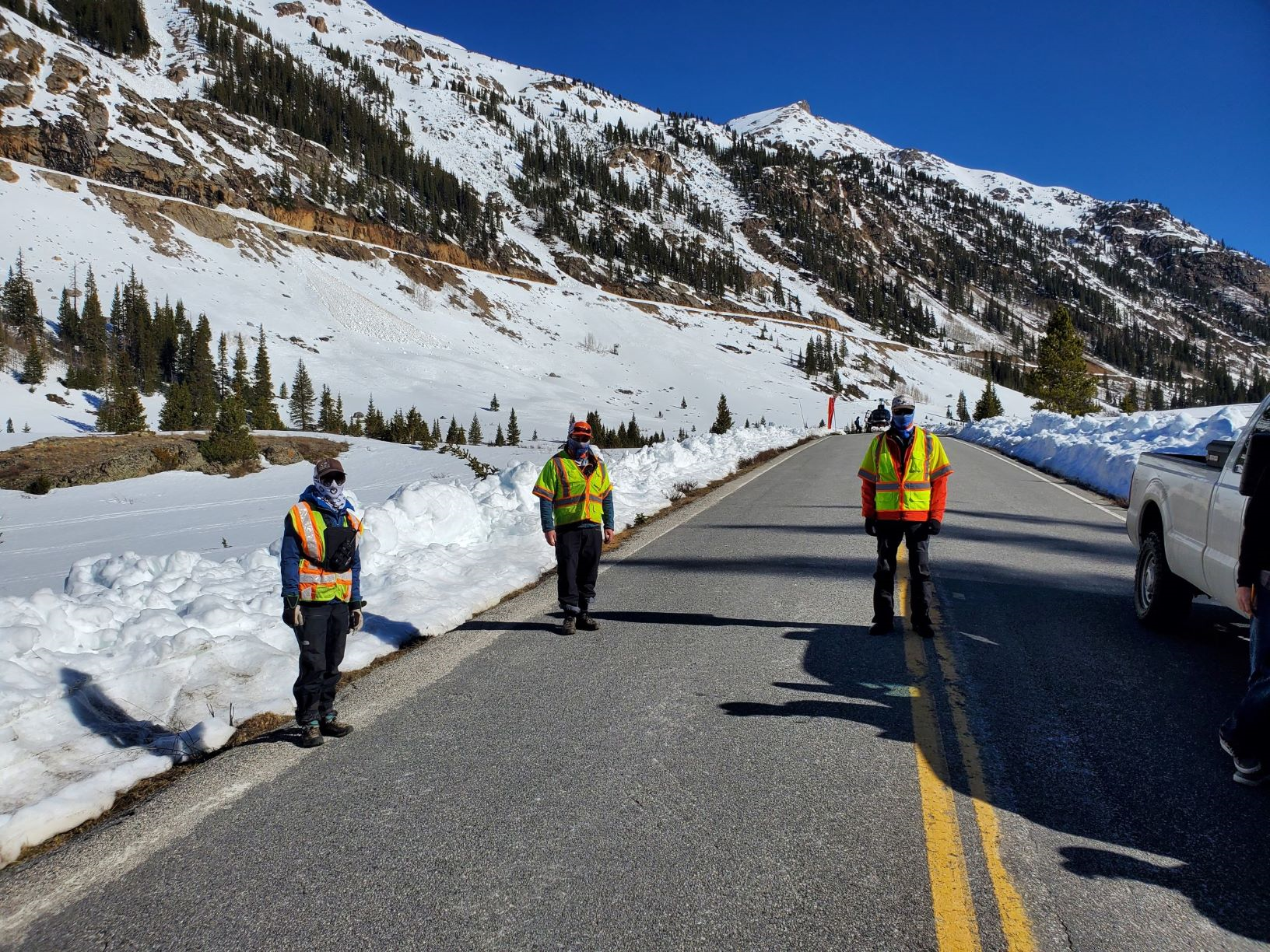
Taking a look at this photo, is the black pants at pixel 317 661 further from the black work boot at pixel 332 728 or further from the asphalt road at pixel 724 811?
the asphalt road at pixel 724 811

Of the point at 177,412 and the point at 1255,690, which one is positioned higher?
the point at 1255,690

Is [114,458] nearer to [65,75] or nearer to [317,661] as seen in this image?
[317,661]

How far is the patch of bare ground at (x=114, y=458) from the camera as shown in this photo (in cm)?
3700

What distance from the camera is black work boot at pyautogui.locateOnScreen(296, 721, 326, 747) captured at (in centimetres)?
443

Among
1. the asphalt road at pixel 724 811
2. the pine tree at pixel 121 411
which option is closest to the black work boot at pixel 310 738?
the asphalt road at pixel 724 811

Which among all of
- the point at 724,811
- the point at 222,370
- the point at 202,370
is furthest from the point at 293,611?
the point at 222,370

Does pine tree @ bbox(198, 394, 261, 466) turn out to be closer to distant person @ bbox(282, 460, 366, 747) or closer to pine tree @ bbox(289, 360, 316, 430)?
pine tree @ bbox(289, 360, 316, 430)

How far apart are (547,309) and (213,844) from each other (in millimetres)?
132375

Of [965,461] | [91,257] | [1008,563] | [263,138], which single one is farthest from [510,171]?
[1008,563]

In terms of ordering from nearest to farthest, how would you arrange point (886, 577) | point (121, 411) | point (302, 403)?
point (886, 577)
point (121, 411)
point (302, 403)

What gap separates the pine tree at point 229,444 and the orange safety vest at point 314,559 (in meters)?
39.2

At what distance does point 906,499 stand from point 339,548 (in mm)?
4421

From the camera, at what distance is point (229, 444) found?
39688mm

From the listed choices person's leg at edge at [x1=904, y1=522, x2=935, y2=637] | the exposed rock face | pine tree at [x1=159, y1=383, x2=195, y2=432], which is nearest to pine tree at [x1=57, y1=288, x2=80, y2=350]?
pine tree at [x1=159, y1=383, x2=195, y2=432]
